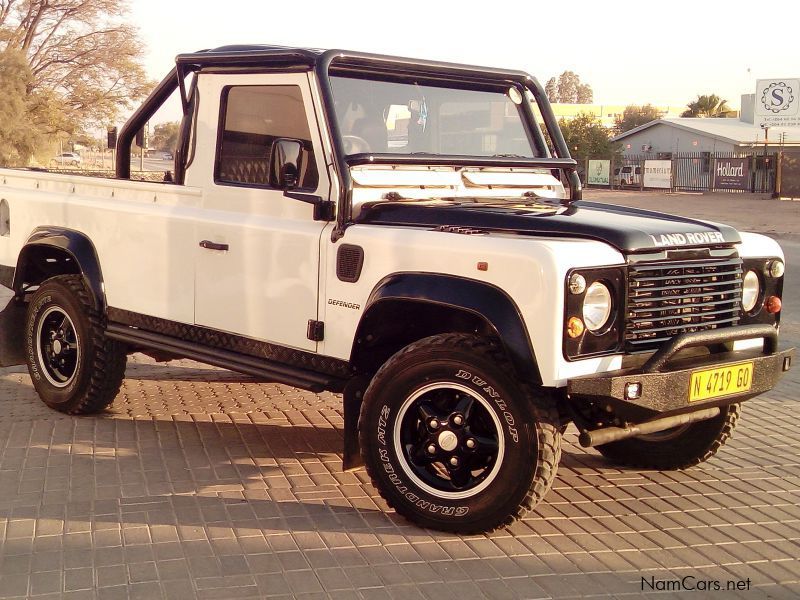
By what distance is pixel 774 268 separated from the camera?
5230 mm

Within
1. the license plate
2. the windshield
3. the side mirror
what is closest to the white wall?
the windshield

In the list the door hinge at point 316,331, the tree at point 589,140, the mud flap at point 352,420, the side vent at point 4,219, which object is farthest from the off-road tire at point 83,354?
the tree at point 589,140

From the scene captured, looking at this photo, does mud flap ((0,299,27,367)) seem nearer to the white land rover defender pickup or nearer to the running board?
the white land rover defender pickup

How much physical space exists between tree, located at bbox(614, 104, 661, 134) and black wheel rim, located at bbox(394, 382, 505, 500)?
77757 millimetres

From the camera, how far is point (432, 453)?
4.64 m

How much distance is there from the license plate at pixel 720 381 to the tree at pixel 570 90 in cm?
14146

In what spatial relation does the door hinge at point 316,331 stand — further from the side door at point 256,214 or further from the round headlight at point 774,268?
the round headlight at point 774,268

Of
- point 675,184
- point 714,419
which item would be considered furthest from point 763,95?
point 714,419

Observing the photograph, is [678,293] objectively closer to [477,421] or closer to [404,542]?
[477,421]

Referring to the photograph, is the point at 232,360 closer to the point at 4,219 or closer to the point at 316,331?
the point at 316,331

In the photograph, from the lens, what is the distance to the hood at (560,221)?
449 cm

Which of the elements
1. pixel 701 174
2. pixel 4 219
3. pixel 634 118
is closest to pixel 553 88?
pixel 634 118

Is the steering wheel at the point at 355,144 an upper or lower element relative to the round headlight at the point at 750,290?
upper

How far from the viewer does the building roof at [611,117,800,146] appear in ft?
181
